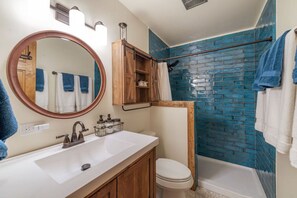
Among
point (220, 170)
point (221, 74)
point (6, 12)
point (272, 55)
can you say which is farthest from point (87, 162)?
point (221, 74)

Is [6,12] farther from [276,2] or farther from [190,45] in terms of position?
[190,45]

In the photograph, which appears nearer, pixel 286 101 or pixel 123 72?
pixel 286 101

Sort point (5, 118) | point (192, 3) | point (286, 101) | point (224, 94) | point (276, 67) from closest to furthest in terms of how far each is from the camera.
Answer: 1. point (5, 118)
2. point (286, 101)
3. point (276, 67)
4. point (192, 3)
5. point (224, 94)

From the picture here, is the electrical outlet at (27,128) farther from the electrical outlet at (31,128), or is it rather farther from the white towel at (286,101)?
the white towel at (286,101)

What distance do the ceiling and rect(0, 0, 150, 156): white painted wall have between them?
1.37 ft

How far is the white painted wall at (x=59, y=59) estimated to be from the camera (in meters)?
0.95

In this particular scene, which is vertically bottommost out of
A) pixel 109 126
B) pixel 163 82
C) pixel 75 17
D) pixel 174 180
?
pixel 174 180

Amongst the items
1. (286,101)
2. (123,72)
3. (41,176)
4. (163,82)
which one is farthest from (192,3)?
(41,176)

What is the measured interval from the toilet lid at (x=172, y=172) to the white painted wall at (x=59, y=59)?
1.23 metres

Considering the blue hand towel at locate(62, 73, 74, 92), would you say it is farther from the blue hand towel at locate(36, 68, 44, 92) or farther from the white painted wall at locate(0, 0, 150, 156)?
the white painted wall at locate(0, 0, 150, 156)

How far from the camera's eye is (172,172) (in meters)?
1.38

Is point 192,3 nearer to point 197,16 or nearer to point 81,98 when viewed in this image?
point 197,16

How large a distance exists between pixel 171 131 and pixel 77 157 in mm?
1275

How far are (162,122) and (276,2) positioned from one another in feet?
6.12
